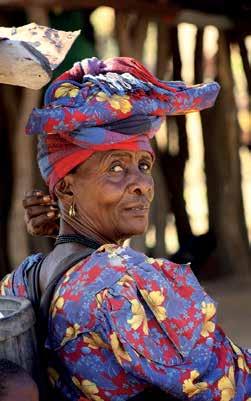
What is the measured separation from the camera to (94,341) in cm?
262

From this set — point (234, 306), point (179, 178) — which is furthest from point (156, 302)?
point (179, 178)

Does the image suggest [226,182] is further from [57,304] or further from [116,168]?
[57,304]

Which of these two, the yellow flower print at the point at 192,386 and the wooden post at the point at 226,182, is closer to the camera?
the yellow flower print at the point at 192,386

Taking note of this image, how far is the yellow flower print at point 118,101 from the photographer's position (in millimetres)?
2703

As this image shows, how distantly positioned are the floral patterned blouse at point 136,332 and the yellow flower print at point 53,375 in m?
0.06

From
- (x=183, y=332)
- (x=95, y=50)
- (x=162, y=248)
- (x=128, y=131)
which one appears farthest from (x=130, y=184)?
(x=162, y=248)

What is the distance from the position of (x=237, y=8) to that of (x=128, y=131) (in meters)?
5.24

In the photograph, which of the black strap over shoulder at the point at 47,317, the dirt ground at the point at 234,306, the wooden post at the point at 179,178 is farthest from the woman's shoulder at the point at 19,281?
the wooden post at the point at 179,178

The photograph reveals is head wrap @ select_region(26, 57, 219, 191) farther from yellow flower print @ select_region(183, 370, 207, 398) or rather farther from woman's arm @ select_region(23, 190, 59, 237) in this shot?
yellow flower print @ select_region(183, 370, 207, 398)

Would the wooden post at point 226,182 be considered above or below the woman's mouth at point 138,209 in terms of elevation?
below

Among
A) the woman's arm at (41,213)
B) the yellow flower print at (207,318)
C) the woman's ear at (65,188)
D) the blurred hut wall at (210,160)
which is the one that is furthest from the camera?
the blurred hut wall at (210,160)

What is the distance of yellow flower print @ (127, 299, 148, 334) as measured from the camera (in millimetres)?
2537

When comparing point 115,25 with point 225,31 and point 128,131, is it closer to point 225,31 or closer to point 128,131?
point 225,31

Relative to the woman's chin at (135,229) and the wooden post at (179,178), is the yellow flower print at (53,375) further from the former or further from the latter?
the wooden post at (179,178)
